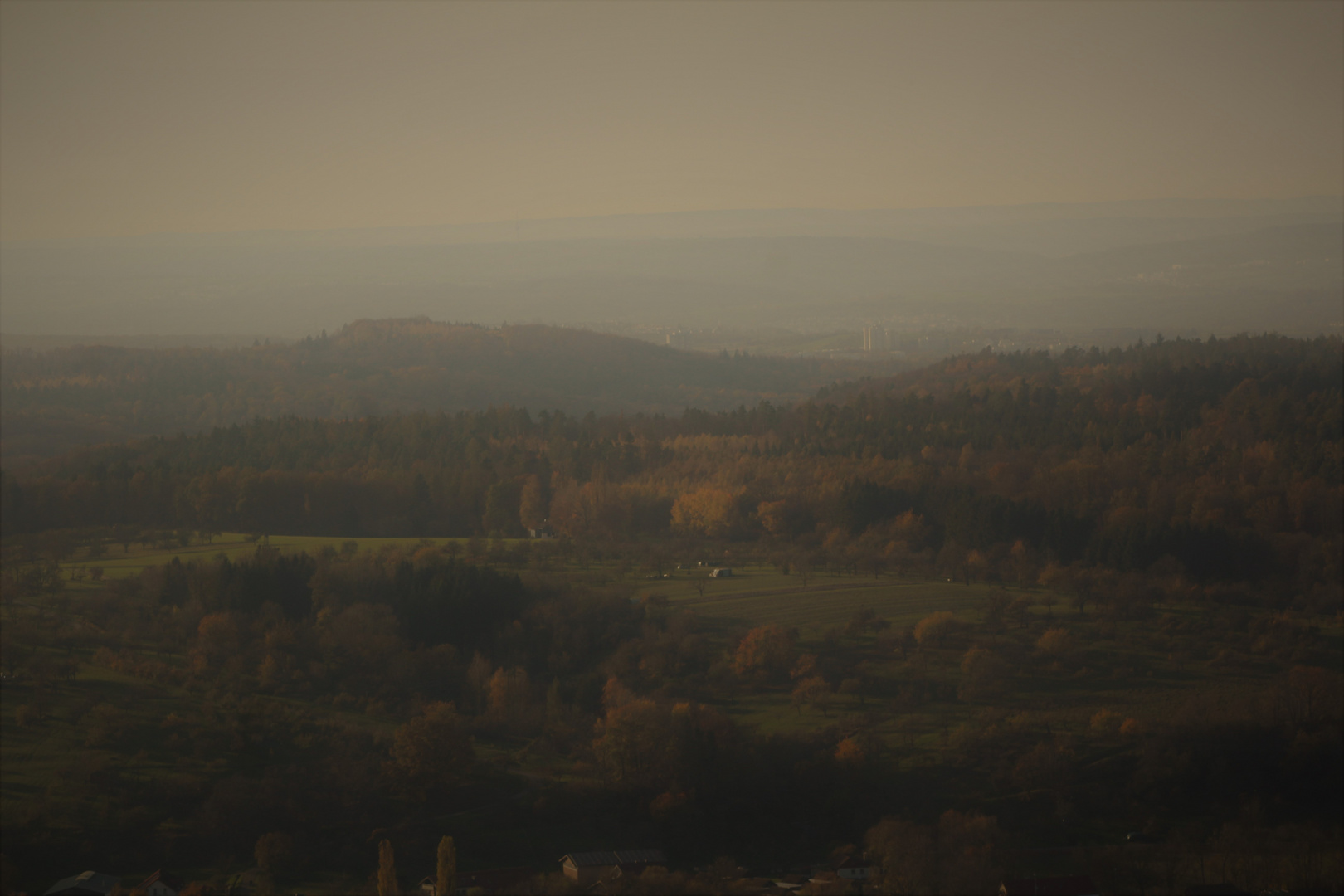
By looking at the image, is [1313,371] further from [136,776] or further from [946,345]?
[946,345]

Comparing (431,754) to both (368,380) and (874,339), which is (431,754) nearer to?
(368,380)

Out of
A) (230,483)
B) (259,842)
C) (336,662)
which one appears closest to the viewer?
(259,842)

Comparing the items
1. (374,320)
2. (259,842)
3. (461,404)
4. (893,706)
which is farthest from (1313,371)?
(374,320)

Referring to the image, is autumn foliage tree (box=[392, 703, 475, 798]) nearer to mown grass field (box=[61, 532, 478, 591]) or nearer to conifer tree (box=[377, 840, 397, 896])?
conifer tree (box=[377, 840, 397, 896])

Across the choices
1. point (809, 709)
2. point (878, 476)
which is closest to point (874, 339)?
point (878, 476)

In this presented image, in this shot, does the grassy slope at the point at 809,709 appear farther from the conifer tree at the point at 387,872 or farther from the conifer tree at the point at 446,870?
the conifer tree at the point at 387,872

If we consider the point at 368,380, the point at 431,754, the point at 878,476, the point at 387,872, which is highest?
the point at 368,380

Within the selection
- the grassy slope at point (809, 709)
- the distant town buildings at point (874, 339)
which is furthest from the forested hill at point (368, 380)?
the grassy slope at point (809, 709)
